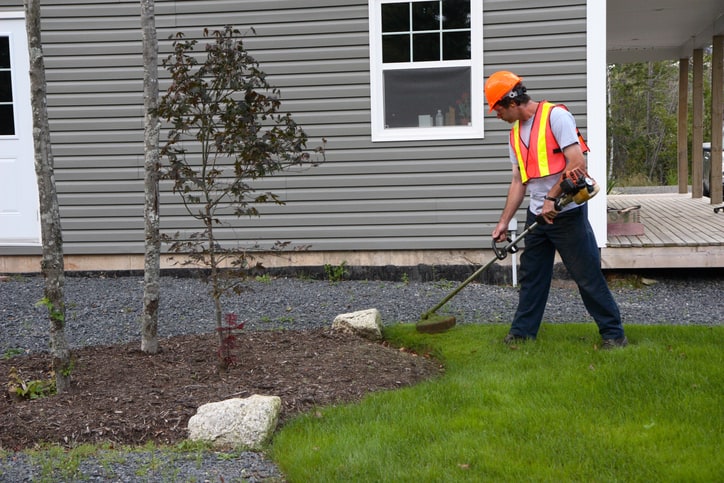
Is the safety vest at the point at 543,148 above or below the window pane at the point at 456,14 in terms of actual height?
below

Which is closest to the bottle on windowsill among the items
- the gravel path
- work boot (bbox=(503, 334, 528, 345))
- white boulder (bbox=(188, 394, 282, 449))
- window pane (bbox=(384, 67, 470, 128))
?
window pane (bbox=(384, 67, 470, 128))

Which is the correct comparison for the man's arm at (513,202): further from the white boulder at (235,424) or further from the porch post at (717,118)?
the porch post at (717,118)

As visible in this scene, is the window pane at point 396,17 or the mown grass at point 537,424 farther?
the window pane at point 396,17

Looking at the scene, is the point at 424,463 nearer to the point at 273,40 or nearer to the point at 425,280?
the point at 425,280

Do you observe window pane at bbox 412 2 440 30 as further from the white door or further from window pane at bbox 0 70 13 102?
window pane at bbox 0 70 13 102

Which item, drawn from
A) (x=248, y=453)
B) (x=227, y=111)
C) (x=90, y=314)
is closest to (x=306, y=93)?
(x=90, y=314)

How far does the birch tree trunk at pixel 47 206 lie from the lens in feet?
14.2

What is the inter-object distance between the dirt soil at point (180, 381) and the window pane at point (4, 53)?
161 inches

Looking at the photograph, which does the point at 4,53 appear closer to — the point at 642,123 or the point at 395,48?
the point at 395,48

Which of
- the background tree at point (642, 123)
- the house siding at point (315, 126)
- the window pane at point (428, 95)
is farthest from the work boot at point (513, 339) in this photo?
the background tree at point (642, 123)

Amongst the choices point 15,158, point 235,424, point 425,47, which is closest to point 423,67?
point 425,47

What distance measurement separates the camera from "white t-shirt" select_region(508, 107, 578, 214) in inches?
188

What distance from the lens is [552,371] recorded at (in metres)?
4.57

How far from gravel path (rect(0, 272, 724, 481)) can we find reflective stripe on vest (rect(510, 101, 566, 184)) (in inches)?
50.8
